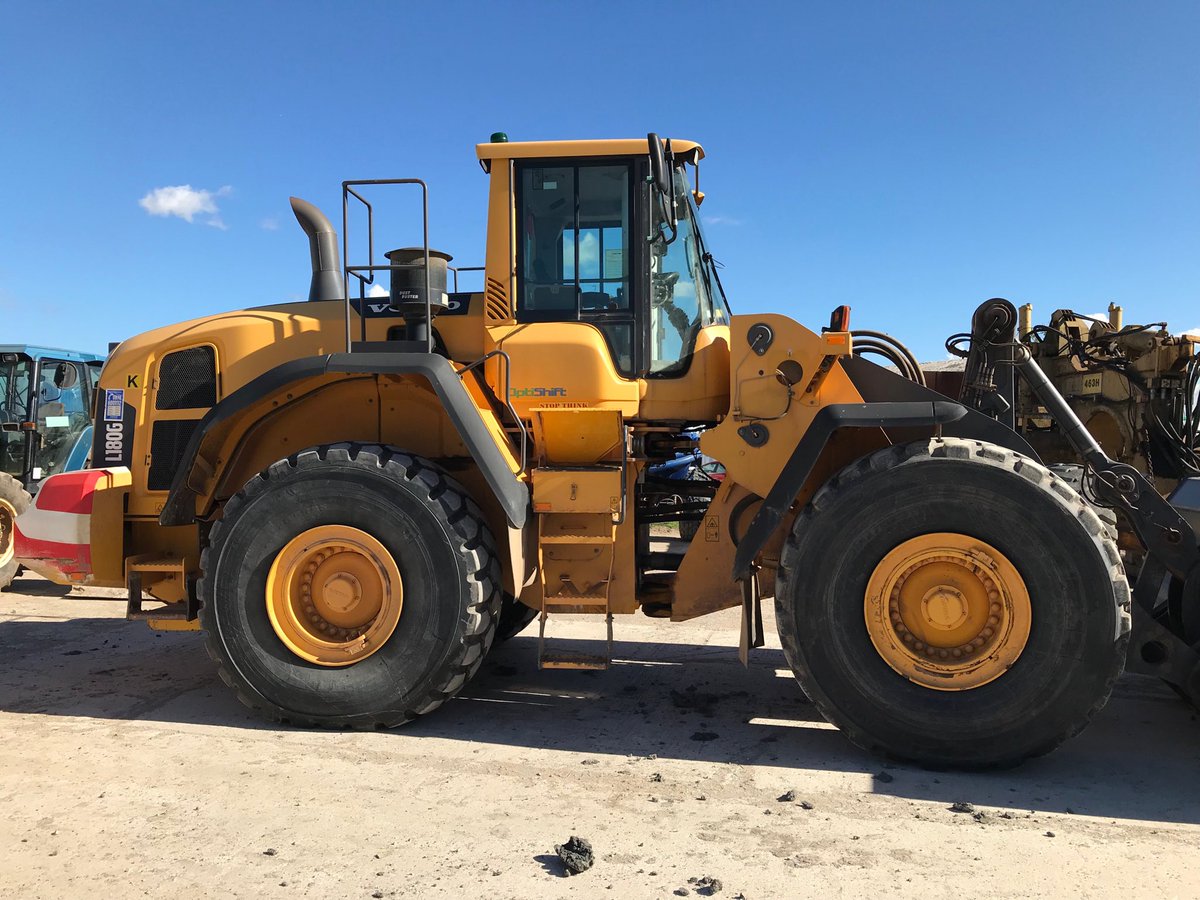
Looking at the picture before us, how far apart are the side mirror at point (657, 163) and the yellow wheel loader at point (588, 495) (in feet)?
0.24

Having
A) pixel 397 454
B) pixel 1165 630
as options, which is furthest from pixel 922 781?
pixel 397 454

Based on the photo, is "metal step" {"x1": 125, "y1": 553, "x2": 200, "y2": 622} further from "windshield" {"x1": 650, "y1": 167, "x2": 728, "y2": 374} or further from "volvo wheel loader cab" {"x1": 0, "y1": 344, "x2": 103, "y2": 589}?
"volvo wheel loader cab" {"x1": 0, "y1": 344, "x2": 103, "y2": 589}

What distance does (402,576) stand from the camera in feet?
14.6

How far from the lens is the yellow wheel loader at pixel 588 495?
155 inches

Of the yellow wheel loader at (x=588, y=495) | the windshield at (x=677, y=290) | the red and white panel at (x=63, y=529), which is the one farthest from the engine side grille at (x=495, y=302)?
the red and white panel at (x=63, y=529)

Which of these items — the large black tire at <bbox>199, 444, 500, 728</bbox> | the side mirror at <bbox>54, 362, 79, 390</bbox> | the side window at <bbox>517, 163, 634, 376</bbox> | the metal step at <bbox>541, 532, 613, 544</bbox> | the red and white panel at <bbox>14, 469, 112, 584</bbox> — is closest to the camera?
the large black tire at <bbox>199, 444, 500, 728</bbox>

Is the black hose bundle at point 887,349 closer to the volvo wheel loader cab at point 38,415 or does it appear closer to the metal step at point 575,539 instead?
the metal step at point 575,539

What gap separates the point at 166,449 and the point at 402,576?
74.8 inches

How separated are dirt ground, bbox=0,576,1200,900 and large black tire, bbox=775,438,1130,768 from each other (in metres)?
0.21

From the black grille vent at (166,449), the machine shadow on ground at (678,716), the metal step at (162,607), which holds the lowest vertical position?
the machine shadow on ground at (678,716)

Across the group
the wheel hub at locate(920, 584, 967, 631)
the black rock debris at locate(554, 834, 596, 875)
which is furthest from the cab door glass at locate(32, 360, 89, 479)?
the wheel hub at locate(920, 584, 967, 631)

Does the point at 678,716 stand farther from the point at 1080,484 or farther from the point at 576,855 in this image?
the point at 1080,484

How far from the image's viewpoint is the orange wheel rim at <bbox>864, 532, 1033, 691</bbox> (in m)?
3.91

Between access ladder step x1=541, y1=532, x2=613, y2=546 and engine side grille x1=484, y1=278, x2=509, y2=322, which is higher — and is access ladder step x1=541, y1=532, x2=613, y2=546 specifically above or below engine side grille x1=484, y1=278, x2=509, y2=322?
below
